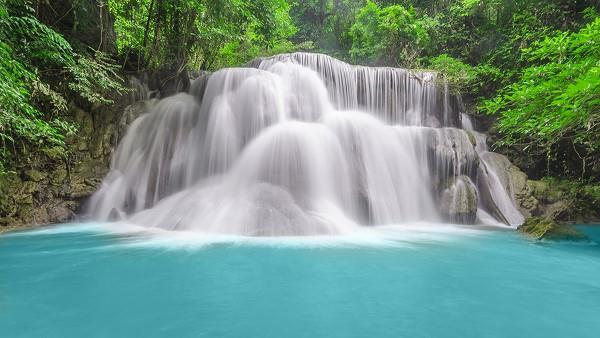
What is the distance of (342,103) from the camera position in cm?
1167

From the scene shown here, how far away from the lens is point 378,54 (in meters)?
17.4

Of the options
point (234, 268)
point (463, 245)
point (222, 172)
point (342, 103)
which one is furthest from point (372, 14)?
point (234, 268)

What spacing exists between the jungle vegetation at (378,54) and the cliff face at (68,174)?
42cm

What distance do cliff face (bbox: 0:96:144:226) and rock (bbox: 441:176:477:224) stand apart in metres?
8.50

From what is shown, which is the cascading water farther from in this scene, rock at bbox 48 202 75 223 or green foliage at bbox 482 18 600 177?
green foliage at bbox 482 18 600 177

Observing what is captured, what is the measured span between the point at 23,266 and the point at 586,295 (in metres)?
5.89

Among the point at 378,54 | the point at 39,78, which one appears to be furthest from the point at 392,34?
the point at 39,78

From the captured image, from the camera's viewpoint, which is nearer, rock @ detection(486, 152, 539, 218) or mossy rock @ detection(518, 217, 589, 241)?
mossy rock @ detection(518, 217, 589, 241)

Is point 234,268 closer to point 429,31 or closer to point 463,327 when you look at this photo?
point 463,327

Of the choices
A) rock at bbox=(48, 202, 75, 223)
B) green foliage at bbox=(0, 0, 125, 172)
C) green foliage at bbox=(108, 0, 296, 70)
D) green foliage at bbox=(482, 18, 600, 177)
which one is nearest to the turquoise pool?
green foliage at bbox=(0, 0, 125, 172)

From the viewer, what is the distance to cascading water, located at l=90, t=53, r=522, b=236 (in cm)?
689

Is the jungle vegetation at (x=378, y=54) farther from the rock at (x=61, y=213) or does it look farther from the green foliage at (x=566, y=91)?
the rock at (x=61, y=213)

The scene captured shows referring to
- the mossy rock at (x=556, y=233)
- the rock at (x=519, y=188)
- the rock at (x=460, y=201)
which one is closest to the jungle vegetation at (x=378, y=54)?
the rock at (x=519, y=188)

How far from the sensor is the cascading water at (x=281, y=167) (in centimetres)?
689
